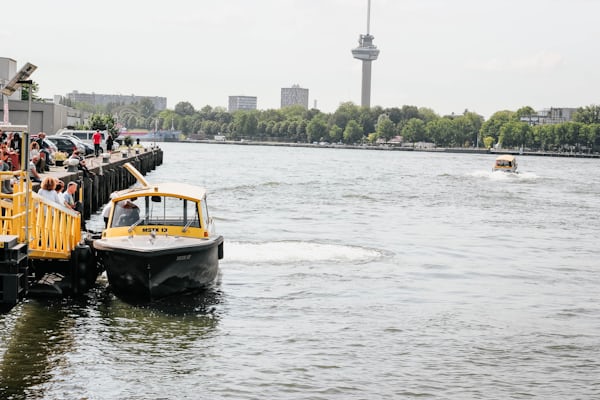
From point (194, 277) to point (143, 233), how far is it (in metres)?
1.54

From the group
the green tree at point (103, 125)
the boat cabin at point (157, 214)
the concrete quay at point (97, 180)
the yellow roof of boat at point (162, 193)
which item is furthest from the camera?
the green tree at point (103, 125)

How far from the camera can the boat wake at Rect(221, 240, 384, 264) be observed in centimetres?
3172

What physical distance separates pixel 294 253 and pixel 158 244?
470 inches

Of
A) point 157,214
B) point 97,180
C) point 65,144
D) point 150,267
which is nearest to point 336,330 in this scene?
point 150,267

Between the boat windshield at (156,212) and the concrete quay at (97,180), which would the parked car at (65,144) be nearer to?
the concrete quay at (97,180)

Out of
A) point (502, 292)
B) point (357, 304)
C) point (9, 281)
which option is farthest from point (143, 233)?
point (502, 292)

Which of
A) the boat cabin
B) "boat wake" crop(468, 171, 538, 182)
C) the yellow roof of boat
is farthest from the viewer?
"boat wake" crop(468, 171, 538, 182)

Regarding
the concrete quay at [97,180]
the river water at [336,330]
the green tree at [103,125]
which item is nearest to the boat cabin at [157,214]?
the river water at [336,330]

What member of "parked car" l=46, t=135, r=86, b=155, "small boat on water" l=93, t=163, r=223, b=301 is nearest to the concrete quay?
"parked car" l=46, t=135, r=86, b=155

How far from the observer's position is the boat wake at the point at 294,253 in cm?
3172

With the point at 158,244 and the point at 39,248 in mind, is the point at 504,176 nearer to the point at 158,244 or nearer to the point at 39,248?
the point at 158,244

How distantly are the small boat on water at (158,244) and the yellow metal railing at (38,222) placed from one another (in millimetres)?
696

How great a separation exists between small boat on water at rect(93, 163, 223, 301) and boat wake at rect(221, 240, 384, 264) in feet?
22.8

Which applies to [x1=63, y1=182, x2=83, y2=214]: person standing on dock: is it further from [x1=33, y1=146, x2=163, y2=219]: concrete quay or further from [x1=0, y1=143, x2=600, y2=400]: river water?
[x1=33, y1=146, x2=163, y2=219]: concrete quay
